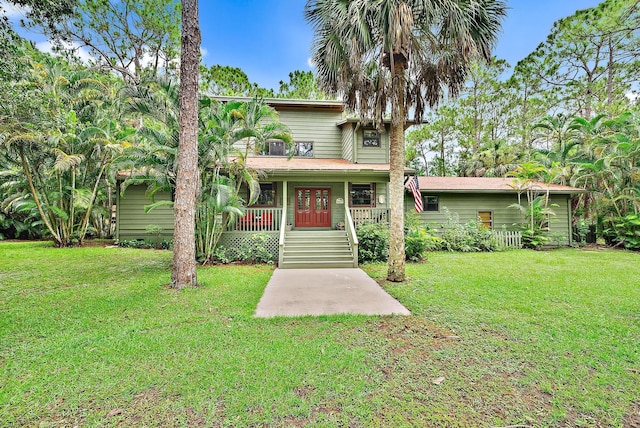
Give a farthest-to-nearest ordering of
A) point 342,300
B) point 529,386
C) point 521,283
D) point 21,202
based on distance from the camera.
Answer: point 21,202, point 521,283, point 342,300, point 529,386

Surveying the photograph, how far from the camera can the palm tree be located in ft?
19.6

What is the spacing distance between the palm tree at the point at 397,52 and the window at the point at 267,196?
19.1ft

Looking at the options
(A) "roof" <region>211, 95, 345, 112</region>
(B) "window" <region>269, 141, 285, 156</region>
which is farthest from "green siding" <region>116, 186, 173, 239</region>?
(A) "roof" <region>211, 95, 345, 112</region>

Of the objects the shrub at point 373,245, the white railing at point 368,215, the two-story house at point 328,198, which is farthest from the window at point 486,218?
the shrub at point 373,245

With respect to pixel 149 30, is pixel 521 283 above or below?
below

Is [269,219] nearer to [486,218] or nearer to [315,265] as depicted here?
[315,265]

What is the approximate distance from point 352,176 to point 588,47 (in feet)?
68.5

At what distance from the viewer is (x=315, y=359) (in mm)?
3268

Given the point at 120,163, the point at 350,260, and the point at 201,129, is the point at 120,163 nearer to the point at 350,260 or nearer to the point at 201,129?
the point at 201,129

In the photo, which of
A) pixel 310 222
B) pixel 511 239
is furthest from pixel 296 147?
pixel 511 239

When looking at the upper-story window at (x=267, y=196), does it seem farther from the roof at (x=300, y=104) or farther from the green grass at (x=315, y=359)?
the green grass at (x=315, y=359)

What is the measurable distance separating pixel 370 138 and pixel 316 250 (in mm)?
6472

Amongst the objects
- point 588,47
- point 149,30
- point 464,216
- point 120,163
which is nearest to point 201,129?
point 120,163

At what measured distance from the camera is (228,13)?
13492mm
